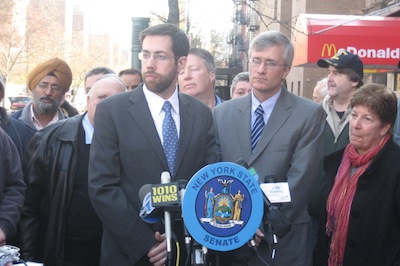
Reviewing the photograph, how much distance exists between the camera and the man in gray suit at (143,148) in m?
3.95

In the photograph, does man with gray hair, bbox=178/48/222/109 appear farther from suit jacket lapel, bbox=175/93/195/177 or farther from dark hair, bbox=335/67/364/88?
suit jacket lapel, bbox=175/93/195/177

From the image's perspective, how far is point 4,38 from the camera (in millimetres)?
39938

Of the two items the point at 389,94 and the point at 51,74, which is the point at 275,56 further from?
the point at 51,74

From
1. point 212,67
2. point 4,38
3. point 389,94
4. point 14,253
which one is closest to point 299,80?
Answer: point 4,38

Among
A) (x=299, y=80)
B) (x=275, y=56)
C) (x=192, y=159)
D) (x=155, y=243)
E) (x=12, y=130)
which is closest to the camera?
(x=155, y=243)

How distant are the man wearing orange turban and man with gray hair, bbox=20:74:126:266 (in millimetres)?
1638

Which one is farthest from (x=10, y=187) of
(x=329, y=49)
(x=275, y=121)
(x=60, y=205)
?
(x=329, y=49)

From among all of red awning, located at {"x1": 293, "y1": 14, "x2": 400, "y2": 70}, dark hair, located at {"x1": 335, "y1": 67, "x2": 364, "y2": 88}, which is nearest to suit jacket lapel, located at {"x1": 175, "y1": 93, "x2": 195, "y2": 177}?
dark hair, located at {"x1": 335, "y1": 67, "x2": 364, "y2": 88}

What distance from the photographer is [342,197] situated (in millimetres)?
4719

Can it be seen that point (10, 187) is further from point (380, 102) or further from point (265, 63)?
point (380, 102)

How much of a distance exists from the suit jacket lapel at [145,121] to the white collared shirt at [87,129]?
0.88 m

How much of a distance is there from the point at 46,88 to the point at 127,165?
2.76 metres

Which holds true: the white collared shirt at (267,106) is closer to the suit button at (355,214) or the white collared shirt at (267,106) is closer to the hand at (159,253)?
the suit button at (355,214)

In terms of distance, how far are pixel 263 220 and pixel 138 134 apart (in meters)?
1.06
